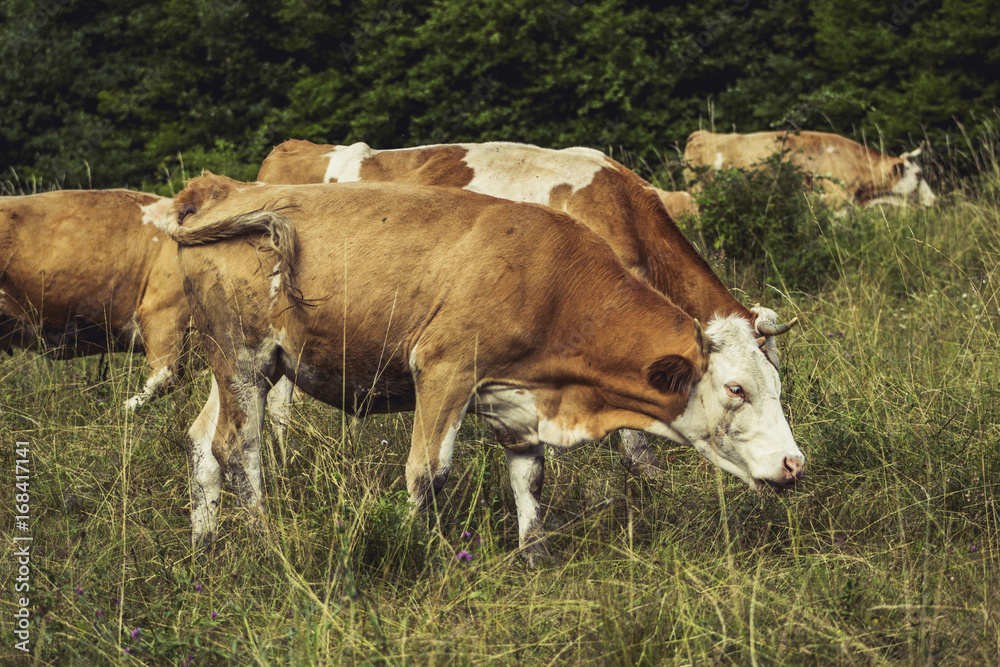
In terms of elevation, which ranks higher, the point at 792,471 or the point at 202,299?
the point at 202,299

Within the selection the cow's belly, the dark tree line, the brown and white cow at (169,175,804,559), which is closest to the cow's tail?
the brown and white cow at (169,175,804,559)

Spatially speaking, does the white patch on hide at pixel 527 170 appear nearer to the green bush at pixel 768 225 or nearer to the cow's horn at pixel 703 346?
the cow's horn at pixel 703 346

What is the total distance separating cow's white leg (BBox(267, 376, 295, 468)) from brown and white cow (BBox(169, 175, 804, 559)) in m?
0.29

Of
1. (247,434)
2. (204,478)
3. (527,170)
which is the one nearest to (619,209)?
(527,170)

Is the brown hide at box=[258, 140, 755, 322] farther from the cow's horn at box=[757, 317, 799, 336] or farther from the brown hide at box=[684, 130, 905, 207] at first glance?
the brown hide at box=[684, 130, 905, 207]

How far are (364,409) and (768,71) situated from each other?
1084cm

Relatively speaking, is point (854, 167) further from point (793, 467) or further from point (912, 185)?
point (793, 467)

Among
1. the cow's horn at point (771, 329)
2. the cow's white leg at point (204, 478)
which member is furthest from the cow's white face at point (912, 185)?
the cow's white leg at point (204, 478)

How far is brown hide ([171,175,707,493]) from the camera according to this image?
4066 mm

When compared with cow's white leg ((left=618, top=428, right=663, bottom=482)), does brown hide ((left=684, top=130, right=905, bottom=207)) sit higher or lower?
lower

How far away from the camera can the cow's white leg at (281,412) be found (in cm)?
461

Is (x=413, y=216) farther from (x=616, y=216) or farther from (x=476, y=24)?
(x=476, y=24)

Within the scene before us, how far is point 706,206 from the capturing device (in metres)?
8.53

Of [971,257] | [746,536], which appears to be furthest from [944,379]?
[971,257]
